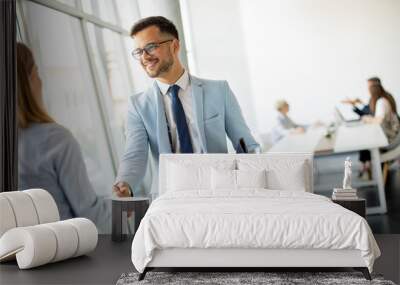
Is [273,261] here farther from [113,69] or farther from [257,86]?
[113,69]

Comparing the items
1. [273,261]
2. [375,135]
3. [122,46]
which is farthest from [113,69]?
[273,261]

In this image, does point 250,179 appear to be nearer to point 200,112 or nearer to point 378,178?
point 200,112

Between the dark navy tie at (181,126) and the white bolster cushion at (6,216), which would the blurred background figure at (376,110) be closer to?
the dark navy tie at (181,126)

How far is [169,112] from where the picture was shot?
26.8 ft

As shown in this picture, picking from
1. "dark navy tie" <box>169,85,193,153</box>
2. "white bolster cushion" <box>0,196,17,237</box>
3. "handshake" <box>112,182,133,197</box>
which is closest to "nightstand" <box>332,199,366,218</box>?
"dark navy tie" <box>169,85,193,153</box>

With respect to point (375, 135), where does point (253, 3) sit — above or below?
above

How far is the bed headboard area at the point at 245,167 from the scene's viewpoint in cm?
725

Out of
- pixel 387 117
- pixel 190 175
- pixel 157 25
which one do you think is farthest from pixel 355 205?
pixel 157 25

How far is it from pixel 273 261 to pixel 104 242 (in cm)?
272

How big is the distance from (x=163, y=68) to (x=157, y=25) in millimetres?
497

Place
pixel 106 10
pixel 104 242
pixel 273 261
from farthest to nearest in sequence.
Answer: pixel 106 10
pixel 104 242
pixel 273 261

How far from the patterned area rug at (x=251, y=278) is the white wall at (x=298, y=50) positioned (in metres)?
2.68

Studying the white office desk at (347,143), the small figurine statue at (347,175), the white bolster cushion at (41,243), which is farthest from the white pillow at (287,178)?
the white bolster cushion at (41,243)

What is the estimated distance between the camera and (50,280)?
567 cm
